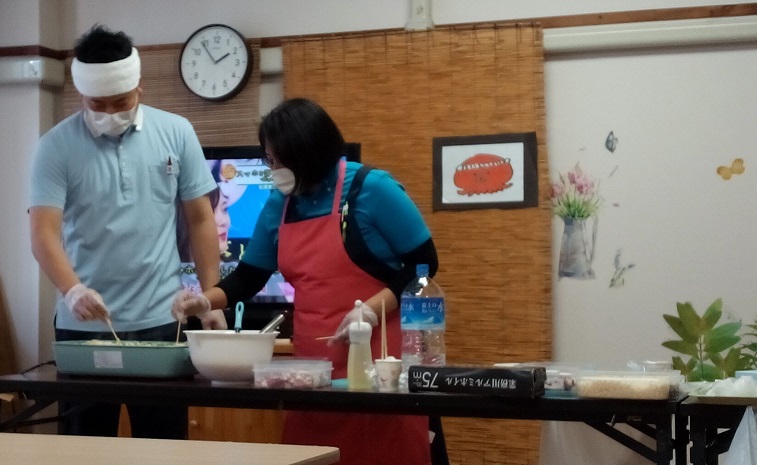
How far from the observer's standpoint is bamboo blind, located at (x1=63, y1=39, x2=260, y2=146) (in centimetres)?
412

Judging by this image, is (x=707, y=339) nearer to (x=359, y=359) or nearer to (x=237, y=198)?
(x=359, y=359)

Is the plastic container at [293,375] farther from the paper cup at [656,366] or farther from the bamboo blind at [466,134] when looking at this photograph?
the bamboo blind at [466,134]

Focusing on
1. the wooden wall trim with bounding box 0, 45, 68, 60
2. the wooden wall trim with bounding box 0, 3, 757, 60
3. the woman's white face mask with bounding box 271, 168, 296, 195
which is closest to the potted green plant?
the woman's white face mask with bounding box 271, 168, 296, 195

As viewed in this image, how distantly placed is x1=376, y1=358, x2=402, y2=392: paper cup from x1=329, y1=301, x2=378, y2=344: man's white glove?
157mm

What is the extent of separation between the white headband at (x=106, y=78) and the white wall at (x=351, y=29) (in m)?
1.72

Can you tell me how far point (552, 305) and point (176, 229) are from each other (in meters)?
1.77

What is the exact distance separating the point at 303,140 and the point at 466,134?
1.71m

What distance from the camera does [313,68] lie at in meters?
4.04

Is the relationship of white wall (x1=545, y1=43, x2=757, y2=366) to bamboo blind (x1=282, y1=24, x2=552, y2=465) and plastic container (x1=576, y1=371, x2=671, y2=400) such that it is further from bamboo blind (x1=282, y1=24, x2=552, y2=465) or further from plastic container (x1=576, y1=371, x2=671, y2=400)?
plastic container (x1=576, y1=371, x2=671, y2=400)

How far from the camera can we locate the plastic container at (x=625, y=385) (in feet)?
5.55

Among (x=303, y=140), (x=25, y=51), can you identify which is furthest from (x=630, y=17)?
(x=25, y=51)

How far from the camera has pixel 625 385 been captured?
5.65 ft

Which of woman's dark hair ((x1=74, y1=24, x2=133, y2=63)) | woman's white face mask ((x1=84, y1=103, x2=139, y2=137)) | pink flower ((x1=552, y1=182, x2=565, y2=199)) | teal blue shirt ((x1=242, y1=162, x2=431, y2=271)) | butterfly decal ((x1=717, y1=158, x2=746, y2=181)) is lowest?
teal blue shirt ((x1=242, y1=162, x2=431, y2=271))

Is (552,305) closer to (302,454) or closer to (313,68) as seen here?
(313,68)
